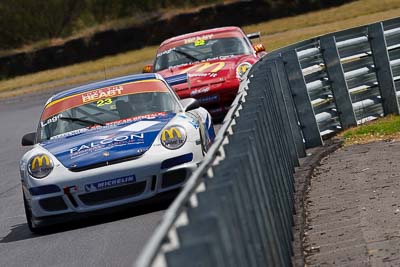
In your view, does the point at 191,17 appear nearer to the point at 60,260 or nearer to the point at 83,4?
the point at 83,4

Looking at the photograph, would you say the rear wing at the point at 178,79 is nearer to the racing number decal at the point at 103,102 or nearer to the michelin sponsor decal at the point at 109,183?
the racing number decal at the point at 103,102

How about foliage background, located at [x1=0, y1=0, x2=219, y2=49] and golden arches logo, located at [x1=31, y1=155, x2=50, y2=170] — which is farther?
foliage background, located at [x1=0, y1=0, x2=219, y2=49]

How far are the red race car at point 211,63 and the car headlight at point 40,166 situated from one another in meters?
7.98

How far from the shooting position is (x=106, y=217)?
36.1ft

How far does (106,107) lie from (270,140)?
12.7ft

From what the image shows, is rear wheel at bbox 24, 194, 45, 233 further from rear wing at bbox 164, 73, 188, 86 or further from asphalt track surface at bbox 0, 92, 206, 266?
rear wing at bbox 164, 73, 188, 86

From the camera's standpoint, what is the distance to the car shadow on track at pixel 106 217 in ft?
33.8

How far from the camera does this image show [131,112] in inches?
455

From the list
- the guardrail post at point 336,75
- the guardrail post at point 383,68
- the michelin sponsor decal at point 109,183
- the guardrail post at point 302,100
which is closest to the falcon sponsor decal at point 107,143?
the michelin sponsor decal at point 109,183

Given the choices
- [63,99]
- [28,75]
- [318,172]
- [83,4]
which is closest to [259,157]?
[318,172]

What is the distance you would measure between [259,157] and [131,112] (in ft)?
15.9

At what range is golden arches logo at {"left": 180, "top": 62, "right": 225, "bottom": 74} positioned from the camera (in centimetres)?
1902

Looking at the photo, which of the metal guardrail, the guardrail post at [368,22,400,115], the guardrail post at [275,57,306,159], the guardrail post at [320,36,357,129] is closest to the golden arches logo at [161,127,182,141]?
the metal guardrail

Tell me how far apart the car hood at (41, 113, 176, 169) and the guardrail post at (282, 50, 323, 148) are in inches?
107
